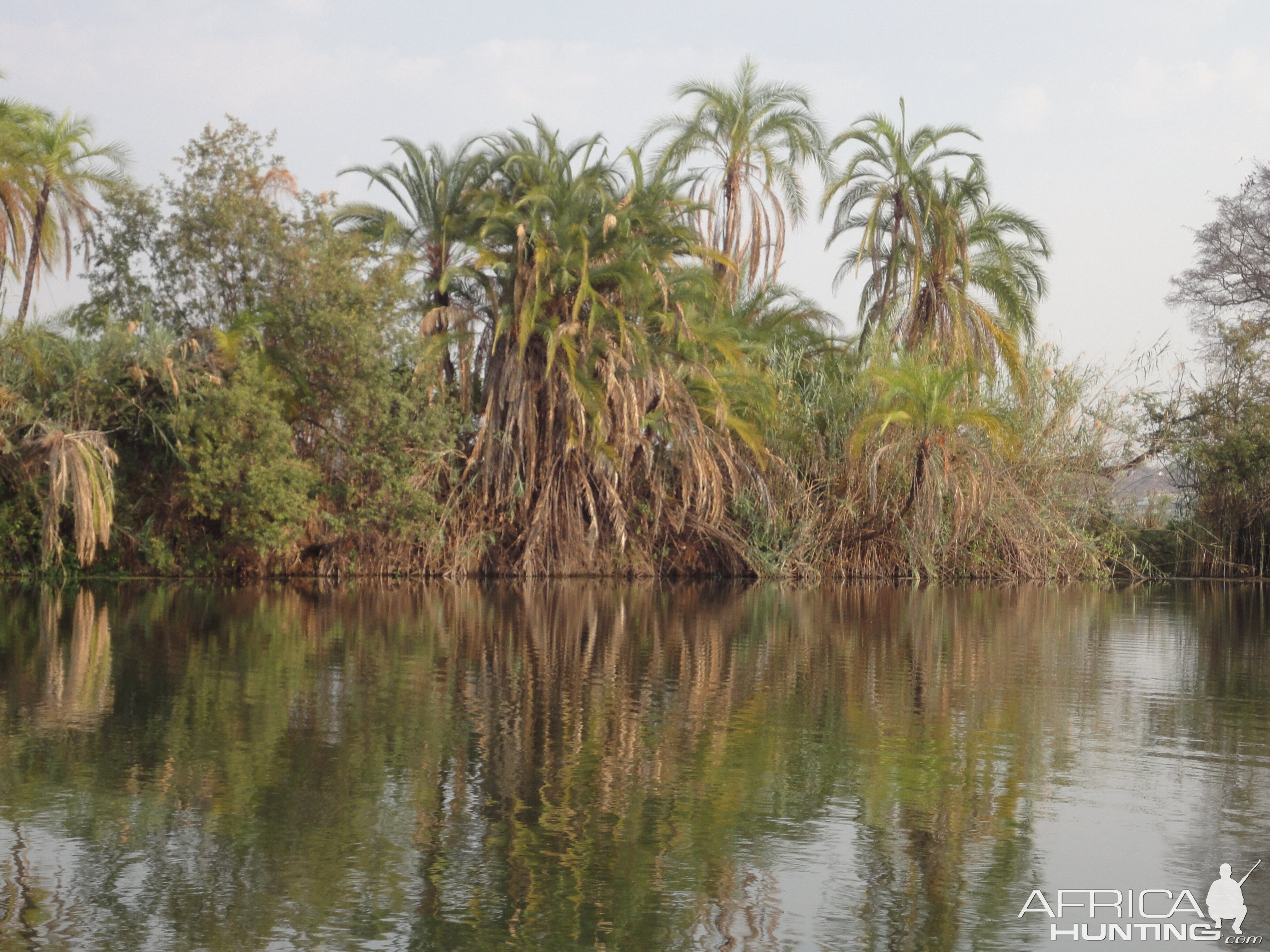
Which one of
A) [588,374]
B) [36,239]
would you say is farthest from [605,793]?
[36,239]

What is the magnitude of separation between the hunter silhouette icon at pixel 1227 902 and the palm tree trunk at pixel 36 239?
90.3 feet

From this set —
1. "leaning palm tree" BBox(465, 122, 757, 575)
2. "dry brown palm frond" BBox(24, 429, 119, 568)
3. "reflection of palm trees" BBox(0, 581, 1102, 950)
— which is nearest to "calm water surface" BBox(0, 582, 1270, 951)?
"reflection of palm trees" BBox(0, 581, 1102, 950)

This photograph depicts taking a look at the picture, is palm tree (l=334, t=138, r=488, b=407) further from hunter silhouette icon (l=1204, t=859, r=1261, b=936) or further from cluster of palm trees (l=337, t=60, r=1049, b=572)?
hunter silhouette icon (l=1204, t=859, r=1261, b=936)

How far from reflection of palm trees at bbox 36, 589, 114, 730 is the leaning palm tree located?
11.6 meters

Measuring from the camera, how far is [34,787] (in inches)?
228

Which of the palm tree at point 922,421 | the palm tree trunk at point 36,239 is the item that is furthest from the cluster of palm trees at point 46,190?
the palm tree at point 922,421

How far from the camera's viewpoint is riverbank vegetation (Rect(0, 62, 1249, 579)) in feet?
78.7

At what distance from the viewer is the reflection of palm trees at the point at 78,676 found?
7.79m

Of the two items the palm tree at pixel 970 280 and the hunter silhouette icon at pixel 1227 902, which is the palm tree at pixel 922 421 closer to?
the palm tree at pixel 970 280

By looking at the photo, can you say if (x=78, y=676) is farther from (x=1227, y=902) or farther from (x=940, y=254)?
(x=940, y=254)

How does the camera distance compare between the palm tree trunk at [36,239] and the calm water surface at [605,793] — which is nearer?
the calm water surface at [605,793]

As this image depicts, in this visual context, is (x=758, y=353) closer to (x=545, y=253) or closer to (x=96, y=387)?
(x=545, y=253)

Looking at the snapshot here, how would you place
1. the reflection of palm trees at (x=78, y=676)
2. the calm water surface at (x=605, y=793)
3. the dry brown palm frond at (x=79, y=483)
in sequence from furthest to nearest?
the dry brown palm frond at (x=79, y=483)
the reflection of palm trees at (x=78, y=676)
the calm water surface at (x=605, y=793)

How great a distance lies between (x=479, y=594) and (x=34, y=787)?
1560 cm
